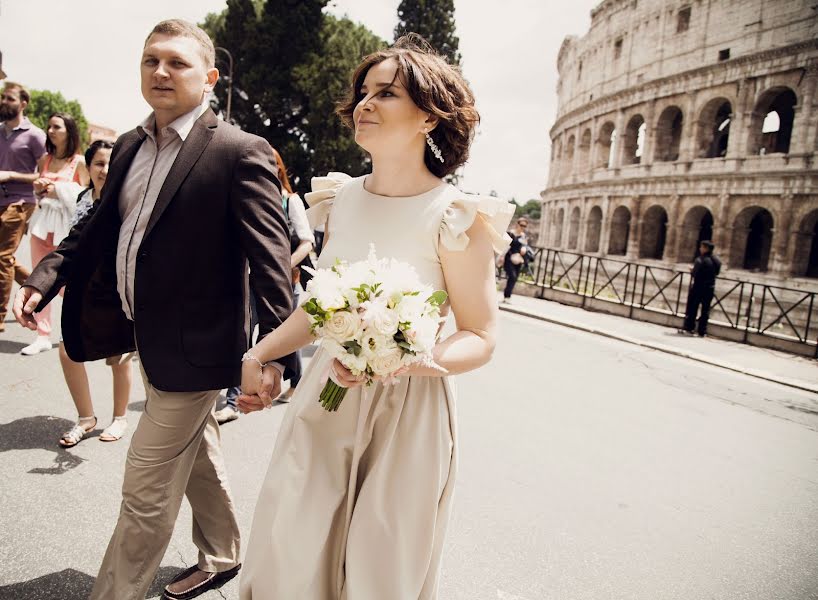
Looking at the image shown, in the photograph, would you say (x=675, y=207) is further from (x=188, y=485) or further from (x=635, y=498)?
(x=188, y=485)

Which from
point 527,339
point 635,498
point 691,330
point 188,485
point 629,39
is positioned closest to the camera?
point 188,485

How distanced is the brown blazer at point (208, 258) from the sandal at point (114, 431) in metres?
Result: 2.12

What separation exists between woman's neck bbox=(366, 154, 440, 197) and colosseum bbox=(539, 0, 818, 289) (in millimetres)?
27033

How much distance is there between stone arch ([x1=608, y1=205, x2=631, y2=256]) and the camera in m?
32.4

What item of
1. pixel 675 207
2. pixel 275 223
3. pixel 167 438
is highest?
pixel 675 207

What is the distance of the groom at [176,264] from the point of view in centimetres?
203

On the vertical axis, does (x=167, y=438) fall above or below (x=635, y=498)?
above

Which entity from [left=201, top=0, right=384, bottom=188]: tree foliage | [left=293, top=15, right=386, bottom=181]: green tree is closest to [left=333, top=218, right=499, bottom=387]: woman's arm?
[left=293, top=15, right=386, bottom=181]: green tree

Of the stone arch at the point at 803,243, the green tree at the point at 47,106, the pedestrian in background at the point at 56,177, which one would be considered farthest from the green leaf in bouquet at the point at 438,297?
the green tree at the point at 47,106

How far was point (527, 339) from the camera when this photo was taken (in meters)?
9.77

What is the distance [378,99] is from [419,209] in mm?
405

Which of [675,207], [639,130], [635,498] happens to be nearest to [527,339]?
[635,498]

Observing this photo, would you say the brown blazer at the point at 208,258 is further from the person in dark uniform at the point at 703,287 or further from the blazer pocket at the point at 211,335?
the person in dark uniform at the point at 703,287

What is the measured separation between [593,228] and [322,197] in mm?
35090
